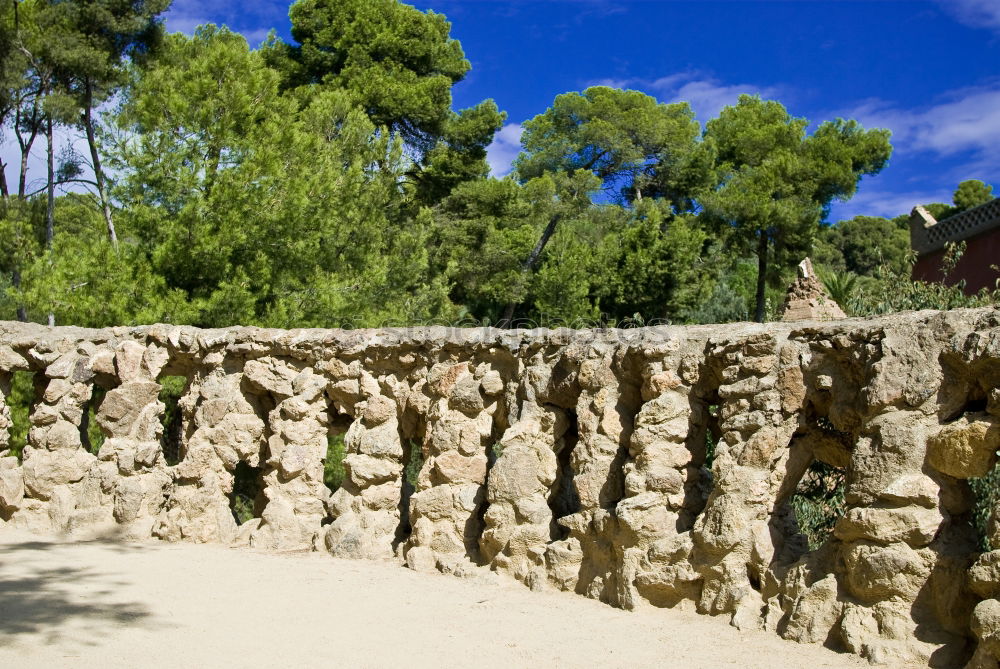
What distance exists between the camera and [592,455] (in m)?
6.87

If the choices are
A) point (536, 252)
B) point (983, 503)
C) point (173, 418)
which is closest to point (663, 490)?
point (983, 503)

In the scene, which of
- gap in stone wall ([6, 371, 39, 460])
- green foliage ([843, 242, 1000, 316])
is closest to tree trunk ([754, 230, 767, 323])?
green foliage ([843, 242, 1000, 316])

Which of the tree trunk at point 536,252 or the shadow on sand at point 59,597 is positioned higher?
the tree trunk at point 536,252

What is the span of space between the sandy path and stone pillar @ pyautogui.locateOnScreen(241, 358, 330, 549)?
73 centimetres

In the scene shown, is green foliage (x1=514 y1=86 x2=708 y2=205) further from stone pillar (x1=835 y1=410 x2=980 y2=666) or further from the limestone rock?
stone pillar (x1=835 y1=410 x2=980 y2=666)

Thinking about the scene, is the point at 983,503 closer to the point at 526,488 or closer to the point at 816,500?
the point at 816,500

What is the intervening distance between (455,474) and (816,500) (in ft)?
11.2

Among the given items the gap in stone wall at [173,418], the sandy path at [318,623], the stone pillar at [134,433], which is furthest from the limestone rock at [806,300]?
the gap in stone wall at [173,418]

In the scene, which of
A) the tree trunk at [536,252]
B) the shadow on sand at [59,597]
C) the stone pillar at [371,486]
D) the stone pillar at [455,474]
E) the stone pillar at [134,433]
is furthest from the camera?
the tree trunk at [536,252]

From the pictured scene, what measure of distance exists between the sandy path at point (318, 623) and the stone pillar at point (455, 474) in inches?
14.5

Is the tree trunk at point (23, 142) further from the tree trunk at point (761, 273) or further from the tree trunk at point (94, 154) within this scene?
the tree trunk at point (761, 273)

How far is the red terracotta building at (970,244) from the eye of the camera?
1686cm

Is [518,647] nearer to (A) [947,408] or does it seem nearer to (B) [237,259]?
(A) [947,408]

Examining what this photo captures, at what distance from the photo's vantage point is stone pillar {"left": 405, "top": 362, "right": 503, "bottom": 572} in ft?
25.1
